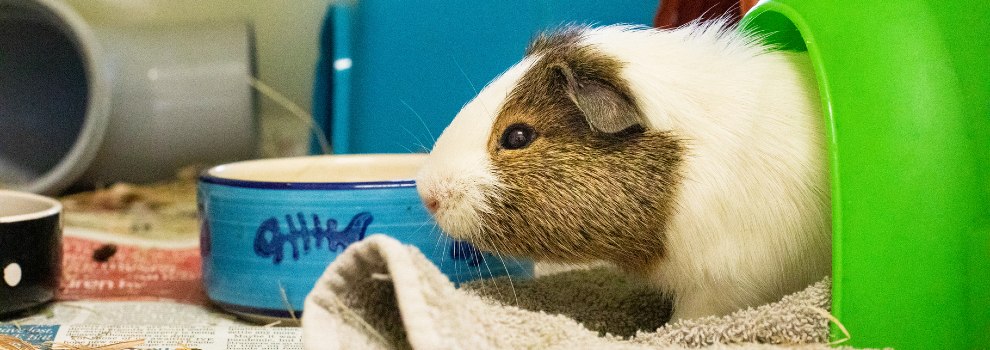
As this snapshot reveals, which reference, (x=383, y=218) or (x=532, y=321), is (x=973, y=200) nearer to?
(x=532, y=321)

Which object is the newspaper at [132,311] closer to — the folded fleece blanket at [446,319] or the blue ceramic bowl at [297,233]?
the blue ceramic bowl at [297,233]

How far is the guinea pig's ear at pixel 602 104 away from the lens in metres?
0.97

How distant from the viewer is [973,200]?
905 millimetres

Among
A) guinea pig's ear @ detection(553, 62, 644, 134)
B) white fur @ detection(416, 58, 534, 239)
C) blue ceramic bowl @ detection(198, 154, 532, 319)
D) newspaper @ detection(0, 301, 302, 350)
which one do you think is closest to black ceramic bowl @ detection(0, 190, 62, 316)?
newspaper @ detection(0, 301, 302, 350)

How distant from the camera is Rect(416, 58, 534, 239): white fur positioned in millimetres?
999

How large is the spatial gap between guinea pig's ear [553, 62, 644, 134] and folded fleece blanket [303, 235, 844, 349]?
211mm

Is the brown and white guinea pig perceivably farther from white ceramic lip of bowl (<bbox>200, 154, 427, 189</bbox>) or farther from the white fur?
white ceramic lip of bowl (<bbox>200, 154, 427, 189</bbox>)

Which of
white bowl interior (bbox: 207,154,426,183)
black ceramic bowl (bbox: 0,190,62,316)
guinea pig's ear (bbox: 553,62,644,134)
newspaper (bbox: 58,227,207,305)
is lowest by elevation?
newspaper (bbox: 58,227,207,305)

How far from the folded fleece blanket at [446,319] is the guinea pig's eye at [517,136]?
18 cm

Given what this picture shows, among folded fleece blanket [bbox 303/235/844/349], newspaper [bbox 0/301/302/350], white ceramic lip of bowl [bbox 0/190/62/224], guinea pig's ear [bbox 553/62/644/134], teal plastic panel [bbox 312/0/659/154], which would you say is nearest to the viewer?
folded fleece blanket [bbox 303/235/844/349]

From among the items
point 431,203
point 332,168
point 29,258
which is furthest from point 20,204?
point 431,203

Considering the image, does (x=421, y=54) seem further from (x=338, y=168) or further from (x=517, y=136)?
(x=517, y=136)

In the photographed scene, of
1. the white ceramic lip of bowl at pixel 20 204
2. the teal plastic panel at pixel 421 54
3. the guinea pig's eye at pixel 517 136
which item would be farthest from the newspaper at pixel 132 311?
the teal plastic panel at pixel 421 54

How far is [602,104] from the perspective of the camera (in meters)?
0.97
